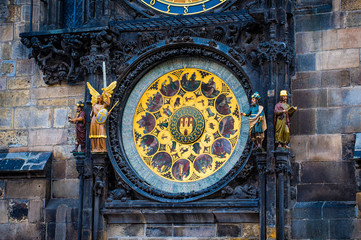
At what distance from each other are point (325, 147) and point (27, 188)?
15.9 feet

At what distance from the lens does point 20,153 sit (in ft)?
50.1

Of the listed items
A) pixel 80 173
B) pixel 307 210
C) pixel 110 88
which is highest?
pixel 110 88

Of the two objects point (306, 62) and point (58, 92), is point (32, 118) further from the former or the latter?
point (306, 62)

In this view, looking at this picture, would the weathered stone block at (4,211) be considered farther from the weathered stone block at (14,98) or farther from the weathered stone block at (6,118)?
the weathered stone block at (14,98)

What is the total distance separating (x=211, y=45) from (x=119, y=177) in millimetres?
2481

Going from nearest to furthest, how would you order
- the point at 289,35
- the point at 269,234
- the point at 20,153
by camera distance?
the point at 269,234
the point at 289,35
the point at 20,153

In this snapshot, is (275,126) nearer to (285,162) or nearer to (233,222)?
(285,162)

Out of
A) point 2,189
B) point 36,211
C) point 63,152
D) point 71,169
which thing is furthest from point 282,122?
point 2,189

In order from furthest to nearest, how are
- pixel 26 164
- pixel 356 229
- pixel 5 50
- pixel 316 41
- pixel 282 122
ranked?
1. pixel 5 50
2. pixel 26 164
3. pixel 316 41
4. pixel 282 122
5. pixel 356 229

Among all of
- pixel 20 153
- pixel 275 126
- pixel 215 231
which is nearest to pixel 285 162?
pixel 275 126

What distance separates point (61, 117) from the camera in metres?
15.2

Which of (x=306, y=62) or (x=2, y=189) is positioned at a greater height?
(x=306, y=62)

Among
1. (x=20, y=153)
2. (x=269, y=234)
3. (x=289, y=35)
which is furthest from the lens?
(x=20, y=153)

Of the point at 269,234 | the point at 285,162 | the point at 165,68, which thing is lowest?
the point at 269,234
